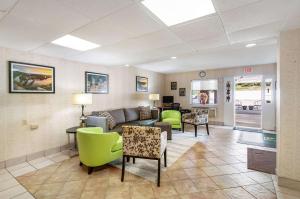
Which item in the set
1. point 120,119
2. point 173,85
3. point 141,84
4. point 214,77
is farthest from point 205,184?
point 173,85

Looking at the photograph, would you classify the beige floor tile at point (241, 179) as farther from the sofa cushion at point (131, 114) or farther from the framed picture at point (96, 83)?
the framed picture at point (96, 83)

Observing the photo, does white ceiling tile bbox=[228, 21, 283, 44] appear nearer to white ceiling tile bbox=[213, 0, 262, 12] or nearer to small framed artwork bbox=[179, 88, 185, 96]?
white ceiling tile bbox=[213, 0, 262, 12]

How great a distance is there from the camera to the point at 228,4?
161 centimetres

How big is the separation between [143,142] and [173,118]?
334cm

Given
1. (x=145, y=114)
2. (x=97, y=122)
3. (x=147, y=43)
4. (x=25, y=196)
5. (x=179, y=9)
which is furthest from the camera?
(x=145, y=114)

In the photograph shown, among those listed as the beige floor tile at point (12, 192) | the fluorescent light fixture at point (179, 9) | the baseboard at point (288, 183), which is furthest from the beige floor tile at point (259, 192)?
the beige floor tile at point (12, 192)

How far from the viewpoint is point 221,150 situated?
376cm

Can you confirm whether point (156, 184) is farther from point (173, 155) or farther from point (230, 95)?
point (230, 95)

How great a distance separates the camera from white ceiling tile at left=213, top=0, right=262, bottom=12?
1.56m

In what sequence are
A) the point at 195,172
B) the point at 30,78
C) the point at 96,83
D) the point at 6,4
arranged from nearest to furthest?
the point at 6,4
the point at 195,172
the point at 30,78
the point at 96,83

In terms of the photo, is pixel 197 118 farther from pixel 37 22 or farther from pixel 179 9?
pixel 37 22

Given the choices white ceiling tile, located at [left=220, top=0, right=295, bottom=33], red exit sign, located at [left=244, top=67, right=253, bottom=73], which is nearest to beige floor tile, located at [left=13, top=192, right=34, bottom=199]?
white ceiling tile, located at [left=220, top=0, right=295, bottom=33]

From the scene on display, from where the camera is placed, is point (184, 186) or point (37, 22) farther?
point (184, 186)

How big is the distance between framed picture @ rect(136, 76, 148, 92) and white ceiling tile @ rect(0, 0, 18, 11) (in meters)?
4.75
